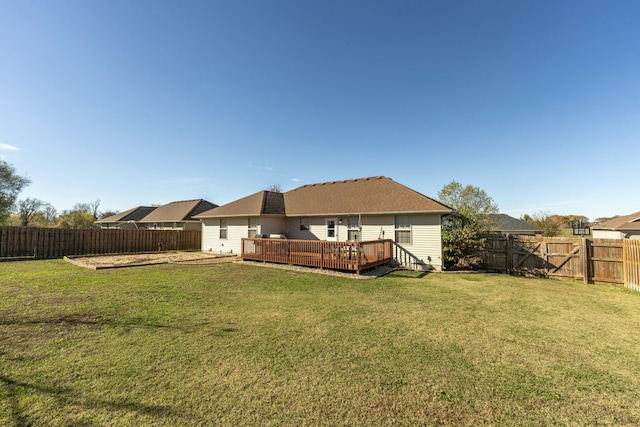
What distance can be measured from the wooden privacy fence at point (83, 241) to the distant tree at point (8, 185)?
1426 centimetres

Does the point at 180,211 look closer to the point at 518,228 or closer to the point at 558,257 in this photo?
the point at 558,257

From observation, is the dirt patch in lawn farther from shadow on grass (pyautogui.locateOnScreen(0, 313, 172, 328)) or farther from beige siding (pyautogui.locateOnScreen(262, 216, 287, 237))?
shadow on grass (pyautogui.locateOnScreen(0, 313, 172, 328))

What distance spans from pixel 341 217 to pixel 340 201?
1334 millimetres

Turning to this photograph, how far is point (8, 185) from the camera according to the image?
74.5 feet

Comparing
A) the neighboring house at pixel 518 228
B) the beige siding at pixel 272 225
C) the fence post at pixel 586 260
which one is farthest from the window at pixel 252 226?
the neighboring house at pixel 518 228

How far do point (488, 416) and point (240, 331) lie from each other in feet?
12.2

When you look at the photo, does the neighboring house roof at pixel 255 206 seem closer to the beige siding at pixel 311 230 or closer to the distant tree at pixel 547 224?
the beige siding at pixel 311 230

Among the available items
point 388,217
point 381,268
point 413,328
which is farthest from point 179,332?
point 388,217

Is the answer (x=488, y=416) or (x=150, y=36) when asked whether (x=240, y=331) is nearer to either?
(x=488, y=416)

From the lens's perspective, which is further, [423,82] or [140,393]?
[423,82]

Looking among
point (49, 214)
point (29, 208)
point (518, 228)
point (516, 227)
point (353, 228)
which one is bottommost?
point (518, 228)

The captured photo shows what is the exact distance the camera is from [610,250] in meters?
9.05

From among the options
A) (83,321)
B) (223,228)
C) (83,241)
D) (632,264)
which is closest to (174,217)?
(83,241)

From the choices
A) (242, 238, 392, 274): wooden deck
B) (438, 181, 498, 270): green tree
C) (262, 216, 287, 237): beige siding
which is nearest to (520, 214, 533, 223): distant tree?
(438, 181, 498, 270): green tree
